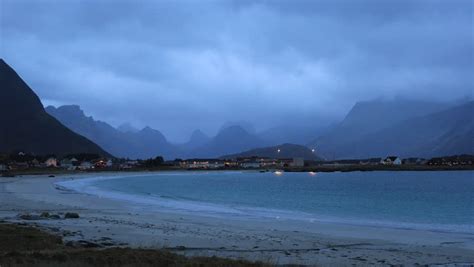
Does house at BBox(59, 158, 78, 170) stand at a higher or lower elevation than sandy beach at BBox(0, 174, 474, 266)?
higher

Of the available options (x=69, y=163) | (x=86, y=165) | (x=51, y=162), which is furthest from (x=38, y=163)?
(x=86, y=165)

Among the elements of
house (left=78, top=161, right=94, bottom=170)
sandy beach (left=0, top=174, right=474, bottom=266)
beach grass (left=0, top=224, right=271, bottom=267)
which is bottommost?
sandy beach (left=0, top=174, right=474, bottom=266)

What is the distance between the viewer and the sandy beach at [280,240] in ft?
59.5

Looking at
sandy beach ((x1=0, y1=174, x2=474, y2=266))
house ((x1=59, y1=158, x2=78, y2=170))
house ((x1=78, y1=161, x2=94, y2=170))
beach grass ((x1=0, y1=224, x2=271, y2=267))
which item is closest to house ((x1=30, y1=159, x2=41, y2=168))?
house ((x1=59, y1=158, x2=78, y2=170))

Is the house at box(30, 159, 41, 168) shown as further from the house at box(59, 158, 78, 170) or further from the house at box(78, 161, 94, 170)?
the house at box(78, 161, 94, 170)

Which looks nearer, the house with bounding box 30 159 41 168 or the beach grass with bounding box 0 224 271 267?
the beach grass with bounding box 0 224 271 267

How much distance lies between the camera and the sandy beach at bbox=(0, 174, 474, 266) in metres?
18.1

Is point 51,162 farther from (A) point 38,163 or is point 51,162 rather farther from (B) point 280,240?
(B) point 280,240

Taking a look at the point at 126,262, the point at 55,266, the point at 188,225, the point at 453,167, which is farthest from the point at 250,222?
the point at 453,167

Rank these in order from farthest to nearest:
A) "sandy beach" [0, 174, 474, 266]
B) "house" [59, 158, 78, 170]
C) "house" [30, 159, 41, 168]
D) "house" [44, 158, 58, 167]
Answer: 1. "house" [59, 158, 78, 170]
2. "house" [44, 158, 58, 167]
3. "house" [30, 159, 41, 168]
4. "sandy beach" [0, 174, 474, 266]

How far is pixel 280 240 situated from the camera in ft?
74.4

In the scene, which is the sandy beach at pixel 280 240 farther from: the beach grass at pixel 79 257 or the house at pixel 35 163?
the house at pixel 35 163

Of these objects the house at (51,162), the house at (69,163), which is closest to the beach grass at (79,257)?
the house at (51,162)

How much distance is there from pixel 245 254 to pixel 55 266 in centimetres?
772
